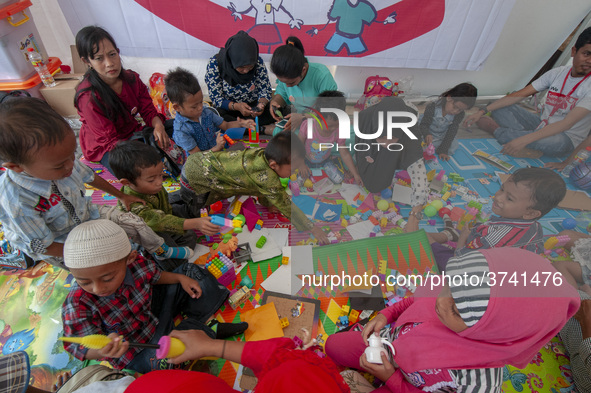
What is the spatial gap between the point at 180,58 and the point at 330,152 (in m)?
1.94

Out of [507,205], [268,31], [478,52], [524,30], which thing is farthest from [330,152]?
[524,30]

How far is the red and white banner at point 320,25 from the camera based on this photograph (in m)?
2.54

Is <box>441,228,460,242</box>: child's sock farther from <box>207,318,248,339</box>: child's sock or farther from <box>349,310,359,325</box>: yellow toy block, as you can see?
<box>207,318,248,339</box>: child's sock

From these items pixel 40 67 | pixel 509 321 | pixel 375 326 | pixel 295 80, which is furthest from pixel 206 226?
pixel 40 67

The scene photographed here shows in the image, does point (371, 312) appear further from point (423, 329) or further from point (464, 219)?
point (464, 219)

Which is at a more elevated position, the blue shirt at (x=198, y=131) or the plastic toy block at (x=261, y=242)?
the blue shirt at (x=198, y=131)

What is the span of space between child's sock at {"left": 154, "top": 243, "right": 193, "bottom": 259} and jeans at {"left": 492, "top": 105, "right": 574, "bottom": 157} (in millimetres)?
2843

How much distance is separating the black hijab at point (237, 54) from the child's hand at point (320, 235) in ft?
4.89

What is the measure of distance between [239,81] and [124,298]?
2.02 m

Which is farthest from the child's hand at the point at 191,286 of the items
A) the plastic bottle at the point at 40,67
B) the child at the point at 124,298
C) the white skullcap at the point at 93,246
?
the plastic bottle at the point at 40,67

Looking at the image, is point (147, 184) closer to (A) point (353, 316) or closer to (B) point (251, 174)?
(B) point (251, 174)

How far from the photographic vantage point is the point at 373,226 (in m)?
1.94

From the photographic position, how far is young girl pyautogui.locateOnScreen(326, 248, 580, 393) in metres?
0.71

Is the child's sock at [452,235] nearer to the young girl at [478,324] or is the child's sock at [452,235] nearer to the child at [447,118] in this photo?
the child at [447,118]
